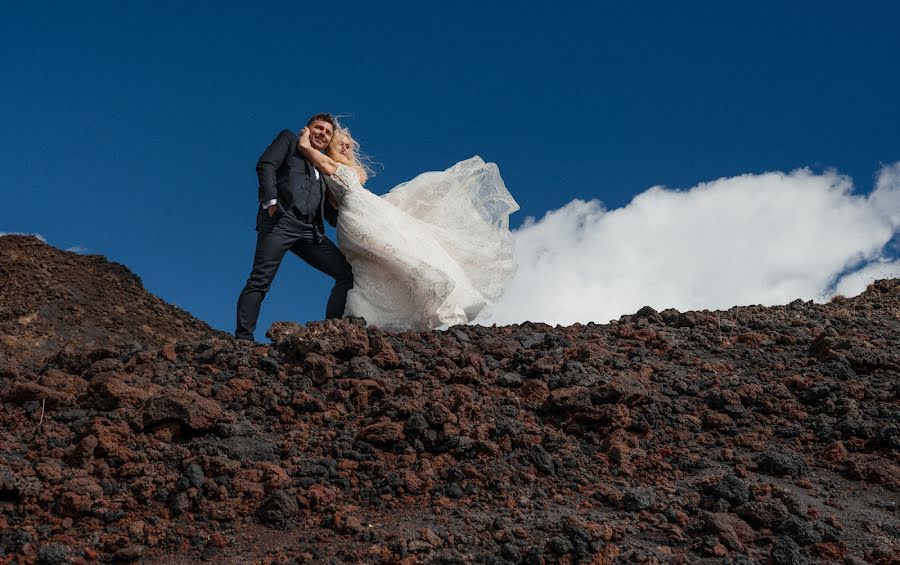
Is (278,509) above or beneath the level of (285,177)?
beneath

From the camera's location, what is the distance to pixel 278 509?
140 inches

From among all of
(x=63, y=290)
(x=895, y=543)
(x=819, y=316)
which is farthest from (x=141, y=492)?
(x=63, y=290)

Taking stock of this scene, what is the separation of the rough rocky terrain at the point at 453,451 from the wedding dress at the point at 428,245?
3.04 ft

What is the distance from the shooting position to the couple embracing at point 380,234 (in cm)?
684

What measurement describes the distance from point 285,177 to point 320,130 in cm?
58

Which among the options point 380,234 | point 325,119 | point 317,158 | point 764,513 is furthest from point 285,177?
point 764,513

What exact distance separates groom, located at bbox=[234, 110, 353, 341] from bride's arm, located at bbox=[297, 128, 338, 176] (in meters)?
0.05

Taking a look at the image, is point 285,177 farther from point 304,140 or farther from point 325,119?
point 325,119

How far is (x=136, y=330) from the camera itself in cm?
991

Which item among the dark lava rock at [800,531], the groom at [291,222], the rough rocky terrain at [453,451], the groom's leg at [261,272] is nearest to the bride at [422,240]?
the groom at [291,222]

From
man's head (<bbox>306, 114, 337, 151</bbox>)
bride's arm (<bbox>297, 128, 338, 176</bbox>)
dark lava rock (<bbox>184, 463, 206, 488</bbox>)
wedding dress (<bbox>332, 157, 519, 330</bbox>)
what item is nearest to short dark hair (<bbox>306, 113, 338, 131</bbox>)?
man's head (<bbox>306, 114, 337, 151</bbox>)

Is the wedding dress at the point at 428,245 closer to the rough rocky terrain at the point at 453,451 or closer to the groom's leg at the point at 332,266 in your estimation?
the groom's leg at the point at 332,266

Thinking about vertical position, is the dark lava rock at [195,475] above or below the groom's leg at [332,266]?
below

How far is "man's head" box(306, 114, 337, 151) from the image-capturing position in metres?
7.43
